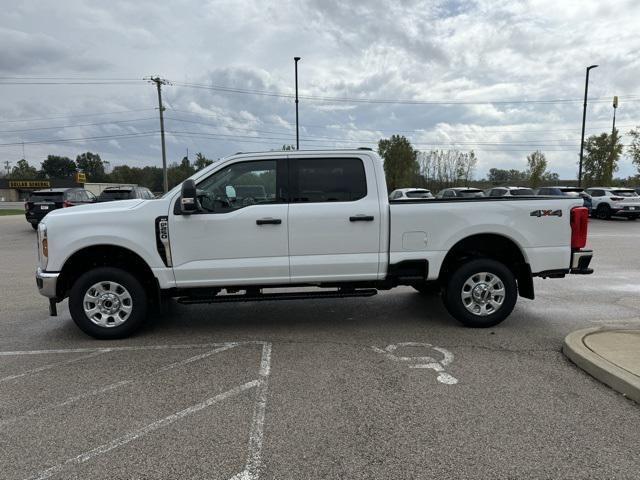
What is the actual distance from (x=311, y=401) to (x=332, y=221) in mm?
2213

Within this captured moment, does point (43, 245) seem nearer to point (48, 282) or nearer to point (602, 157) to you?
point (48, 282)

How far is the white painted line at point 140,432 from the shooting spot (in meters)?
2.94

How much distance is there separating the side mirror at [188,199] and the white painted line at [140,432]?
2027 mm

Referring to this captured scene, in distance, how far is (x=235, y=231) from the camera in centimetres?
534

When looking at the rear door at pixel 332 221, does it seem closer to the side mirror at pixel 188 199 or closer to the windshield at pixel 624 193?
the side mirror at pixel 188 199

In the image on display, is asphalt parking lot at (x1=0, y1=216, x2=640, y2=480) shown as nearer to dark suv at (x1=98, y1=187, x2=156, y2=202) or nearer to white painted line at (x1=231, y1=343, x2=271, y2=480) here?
white painted line at (x1=231, y1=343, x2=271, y2=480)

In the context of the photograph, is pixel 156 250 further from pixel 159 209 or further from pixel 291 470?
pixel 291 470

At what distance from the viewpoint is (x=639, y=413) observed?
3543mm

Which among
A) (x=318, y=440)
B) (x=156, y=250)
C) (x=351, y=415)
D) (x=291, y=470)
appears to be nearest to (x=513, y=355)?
(x=351, y=415)

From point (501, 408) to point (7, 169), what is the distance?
15230cm

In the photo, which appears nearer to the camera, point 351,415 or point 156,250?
point 351,415

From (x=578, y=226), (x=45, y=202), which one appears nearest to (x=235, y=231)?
(x=578, y=226)

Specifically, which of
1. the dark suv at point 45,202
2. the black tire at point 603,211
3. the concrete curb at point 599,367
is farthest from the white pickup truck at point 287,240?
the black tire at point 603,211

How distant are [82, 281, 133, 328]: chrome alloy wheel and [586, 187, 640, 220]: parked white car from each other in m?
25.3
